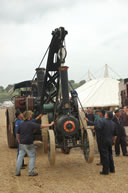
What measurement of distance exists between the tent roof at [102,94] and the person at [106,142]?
44.0ft

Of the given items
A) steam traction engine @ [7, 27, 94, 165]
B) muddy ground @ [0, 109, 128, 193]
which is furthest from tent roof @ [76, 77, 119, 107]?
steam traction engine @ [7, 27, 94, 165]

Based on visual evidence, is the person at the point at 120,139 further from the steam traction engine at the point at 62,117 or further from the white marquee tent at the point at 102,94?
the white marquee tent at the point at 102,94

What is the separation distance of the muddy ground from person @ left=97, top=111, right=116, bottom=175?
0.20 m

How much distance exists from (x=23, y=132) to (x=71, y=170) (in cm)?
166

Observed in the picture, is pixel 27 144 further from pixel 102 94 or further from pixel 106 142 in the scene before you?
pixel 102 94

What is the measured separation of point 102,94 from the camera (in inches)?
864

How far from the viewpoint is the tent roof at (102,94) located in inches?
811

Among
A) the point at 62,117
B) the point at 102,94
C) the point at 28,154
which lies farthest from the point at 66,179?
the point at 102,94

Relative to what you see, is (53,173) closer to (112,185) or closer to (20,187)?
(20,187)

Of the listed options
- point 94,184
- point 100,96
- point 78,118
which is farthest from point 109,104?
point 94,184

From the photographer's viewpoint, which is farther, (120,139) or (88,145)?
(120,139)

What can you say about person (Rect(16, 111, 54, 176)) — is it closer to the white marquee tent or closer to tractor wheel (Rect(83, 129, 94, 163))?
tractor wheel (Rect(83, 129, 94, 163))

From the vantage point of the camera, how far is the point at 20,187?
574 centimetres

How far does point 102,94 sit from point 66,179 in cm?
1603
